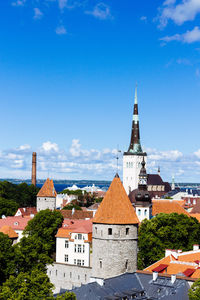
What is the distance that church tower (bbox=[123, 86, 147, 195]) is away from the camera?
126875mm

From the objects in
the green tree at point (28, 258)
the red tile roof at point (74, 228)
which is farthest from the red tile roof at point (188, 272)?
the red tile roof at point (74, 228)

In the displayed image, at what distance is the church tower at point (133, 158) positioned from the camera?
416ft

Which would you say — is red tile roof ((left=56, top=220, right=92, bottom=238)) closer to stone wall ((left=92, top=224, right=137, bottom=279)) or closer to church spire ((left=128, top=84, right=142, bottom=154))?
stone wall ((left=92, top=224, right=137, bottom=279))

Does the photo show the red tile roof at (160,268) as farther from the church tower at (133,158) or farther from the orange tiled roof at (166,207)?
the church tower at (133,158)

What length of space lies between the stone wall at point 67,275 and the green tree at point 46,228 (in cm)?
758

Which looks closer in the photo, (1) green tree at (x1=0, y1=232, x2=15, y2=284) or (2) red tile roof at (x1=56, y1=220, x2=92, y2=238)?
(1) green tree at (x1=0, y1=232, x2=15, y2=284)

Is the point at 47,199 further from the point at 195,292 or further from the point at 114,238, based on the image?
the point at 195,292

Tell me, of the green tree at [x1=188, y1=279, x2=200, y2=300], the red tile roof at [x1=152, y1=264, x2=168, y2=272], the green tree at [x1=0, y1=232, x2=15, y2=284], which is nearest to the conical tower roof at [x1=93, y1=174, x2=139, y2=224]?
the red tile roof at [x1=152, y1=264, x2=168, y2=272]

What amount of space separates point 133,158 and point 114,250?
8717 centimetres

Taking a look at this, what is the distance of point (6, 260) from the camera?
45.9 m

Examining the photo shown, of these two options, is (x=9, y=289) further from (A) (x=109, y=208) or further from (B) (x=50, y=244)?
(B) (x=50, y=244)

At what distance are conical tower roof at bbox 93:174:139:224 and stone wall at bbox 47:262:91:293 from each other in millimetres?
7313

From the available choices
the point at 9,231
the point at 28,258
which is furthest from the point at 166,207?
the point at 28,258

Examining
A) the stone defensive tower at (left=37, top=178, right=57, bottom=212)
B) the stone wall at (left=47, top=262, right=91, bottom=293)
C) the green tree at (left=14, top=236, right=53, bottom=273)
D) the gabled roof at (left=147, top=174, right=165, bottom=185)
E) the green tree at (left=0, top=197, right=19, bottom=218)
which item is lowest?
the stone wall at (left=47, top=262, right=91, bottom=293)
